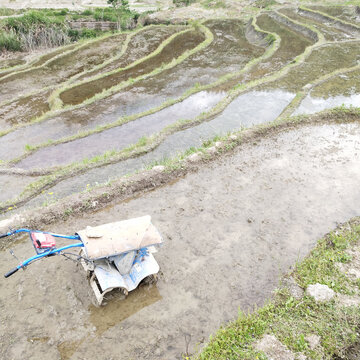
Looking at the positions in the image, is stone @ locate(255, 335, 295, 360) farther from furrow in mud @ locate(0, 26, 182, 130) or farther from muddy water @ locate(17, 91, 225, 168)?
furrow in mud @ locate(0, 26, 182, 130)

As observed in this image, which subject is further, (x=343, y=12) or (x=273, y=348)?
(x=343, y=12)

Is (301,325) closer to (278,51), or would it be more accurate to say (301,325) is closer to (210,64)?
(210,64)

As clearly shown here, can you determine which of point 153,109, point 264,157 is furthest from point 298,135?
point 153,109

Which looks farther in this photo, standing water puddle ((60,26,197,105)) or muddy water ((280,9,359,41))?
muddy water ((280,9,359,41))

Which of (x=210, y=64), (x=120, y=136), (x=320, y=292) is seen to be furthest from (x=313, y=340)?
(x=210, y=64)

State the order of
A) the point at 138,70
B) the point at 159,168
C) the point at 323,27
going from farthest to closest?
the point at 323,27 → the point at 138,70 → the point at 159,168

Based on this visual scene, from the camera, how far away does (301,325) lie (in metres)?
5.27

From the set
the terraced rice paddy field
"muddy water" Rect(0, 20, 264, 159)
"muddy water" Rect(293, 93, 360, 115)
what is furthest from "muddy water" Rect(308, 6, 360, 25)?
"muddy water" Rect(293, 93, 360, 115)

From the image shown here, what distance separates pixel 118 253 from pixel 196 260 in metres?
2.15

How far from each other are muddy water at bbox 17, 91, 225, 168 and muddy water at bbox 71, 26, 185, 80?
8.67 metres

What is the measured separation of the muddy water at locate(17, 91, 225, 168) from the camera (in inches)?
459

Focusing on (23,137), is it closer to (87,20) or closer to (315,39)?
(315,39)

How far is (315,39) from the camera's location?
25266 millimetres

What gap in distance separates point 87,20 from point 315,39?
2514cm
